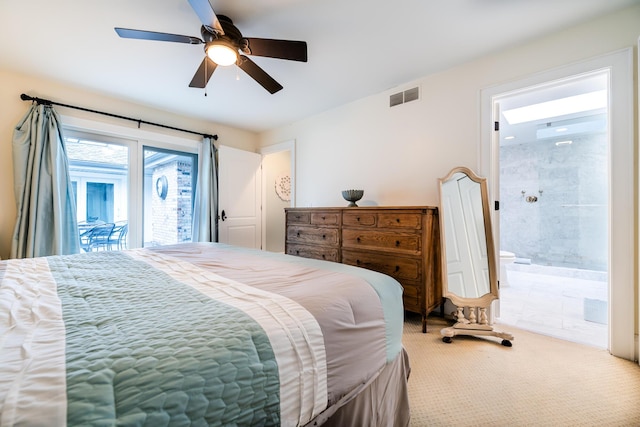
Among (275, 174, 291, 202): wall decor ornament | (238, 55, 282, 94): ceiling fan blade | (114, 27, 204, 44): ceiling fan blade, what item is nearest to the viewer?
(114, 27, 204, 44): ceiling fan blade

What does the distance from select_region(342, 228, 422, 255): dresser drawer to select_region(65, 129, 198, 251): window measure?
8.57 feet

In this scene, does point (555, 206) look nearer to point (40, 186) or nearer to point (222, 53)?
point (222, 53)

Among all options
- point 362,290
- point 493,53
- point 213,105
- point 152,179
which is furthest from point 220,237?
point 493,53

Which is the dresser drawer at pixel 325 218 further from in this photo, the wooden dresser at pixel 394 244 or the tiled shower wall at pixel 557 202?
the tiled shower wall at pixel 557 202

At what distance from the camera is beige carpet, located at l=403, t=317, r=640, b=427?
133 cm

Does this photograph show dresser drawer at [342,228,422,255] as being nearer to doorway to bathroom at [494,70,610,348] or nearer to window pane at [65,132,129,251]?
doorway to bathroom at [494,70,610,348]

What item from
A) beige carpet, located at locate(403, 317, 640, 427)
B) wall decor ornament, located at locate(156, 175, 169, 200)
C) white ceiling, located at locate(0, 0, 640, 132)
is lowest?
beige carpet, located at locate(403, 317, 640, 427)

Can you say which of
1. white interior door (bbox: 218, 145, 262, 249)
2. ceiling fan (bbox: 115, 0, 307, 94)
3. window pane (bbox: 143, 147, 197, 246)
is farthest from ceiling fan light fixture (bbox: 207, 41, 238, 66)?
window pane (bbox: 143, 147, 197, 246)

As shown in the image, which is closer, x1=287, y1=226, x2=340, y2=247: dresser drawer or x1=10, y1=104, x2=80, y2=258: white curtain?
x1=10, y1=104, x2=80, y2=258: white curtain

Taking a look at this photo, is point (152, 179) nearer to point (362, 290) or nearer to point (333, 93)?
point (333, 93)

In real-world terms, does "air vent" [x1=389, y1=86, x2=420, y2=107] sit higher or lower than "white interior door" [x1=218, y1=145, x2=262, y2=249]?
higher

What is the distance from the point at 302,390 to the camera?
2.46 ft

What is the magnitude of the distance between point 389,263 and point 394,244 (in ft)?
0.62

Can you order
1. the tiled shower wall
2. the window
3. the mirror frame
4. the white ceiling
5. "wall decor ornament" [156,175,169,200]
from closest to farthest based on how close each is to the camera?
the white ceiling < the mirror frame < the window < "wall decor ornament" [156,175,169,200] < the tiled shower wall
